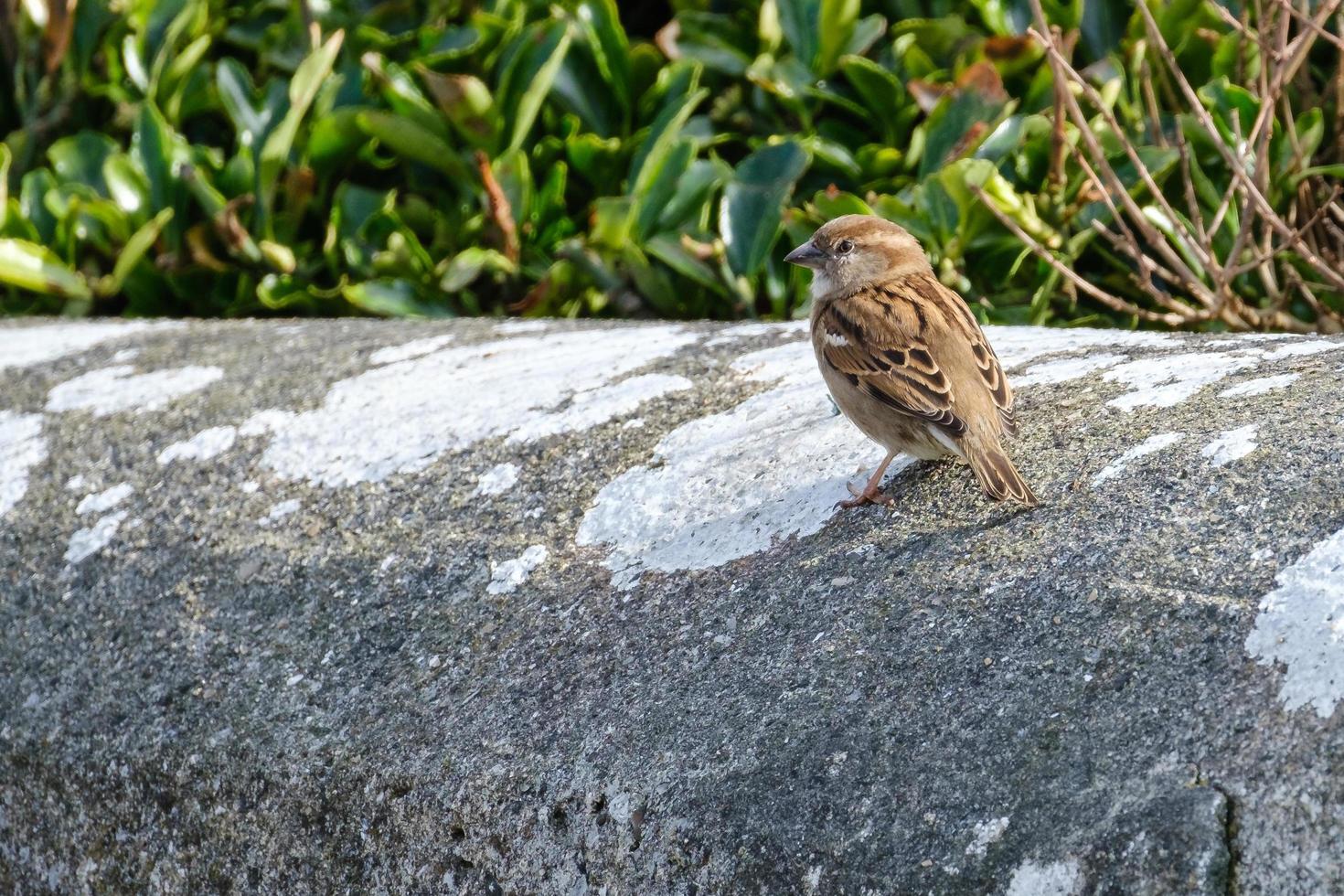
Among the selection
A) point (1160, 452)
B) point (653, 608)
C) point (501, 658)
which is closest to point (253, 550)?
point (501, 658)

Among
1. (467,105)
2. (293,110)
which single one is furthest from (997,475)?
(293,110)

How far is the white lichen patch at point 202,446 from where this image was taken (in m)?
3.36

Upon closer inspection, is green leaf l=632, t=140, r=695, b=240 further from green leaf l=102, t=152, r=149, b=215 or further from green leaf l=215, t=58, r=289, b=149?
green leaf l=102, t=152, r=149, b=215

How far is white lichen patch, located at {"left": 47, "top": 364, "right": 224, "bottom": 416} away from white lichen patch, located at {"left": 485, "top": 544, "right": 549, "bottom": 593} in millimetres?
1365

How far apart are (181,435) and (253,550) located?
0.60 metres

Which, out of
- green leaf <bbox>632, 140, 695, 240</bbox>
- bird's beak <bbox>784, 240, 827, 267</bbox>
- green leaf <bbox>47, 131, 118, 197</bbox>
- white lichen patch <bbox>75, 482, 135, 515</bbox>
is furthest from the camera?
green leaf <bbox>47, 131, 118, 197</bbox>

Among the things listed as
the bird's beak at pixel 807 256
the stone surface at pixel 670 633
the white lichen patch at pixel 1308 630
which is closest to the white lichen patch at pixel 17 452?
the stone surface at pixel 670 633

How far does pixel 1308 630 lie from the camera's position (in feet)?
Answer: 6.31

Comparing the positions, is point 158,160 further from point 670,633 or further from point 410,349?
point 670,633

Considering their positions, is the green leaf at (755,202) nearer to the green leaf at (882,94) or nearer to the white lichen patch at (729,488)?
the green leaf at (882,94)

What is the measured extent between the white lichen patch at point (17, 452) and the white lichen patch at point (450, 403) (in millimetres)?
628

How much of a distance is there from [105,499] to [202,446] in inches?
9.9

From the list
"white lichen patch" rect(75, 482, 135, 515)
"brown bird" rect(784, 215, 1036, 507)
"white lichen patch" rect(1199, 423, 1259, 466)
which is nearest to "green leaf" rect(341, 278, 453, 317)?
"white lichen patch" rect(75, 482, 135, 515)

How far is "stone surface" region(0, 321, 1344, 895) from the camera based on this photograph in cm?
193
